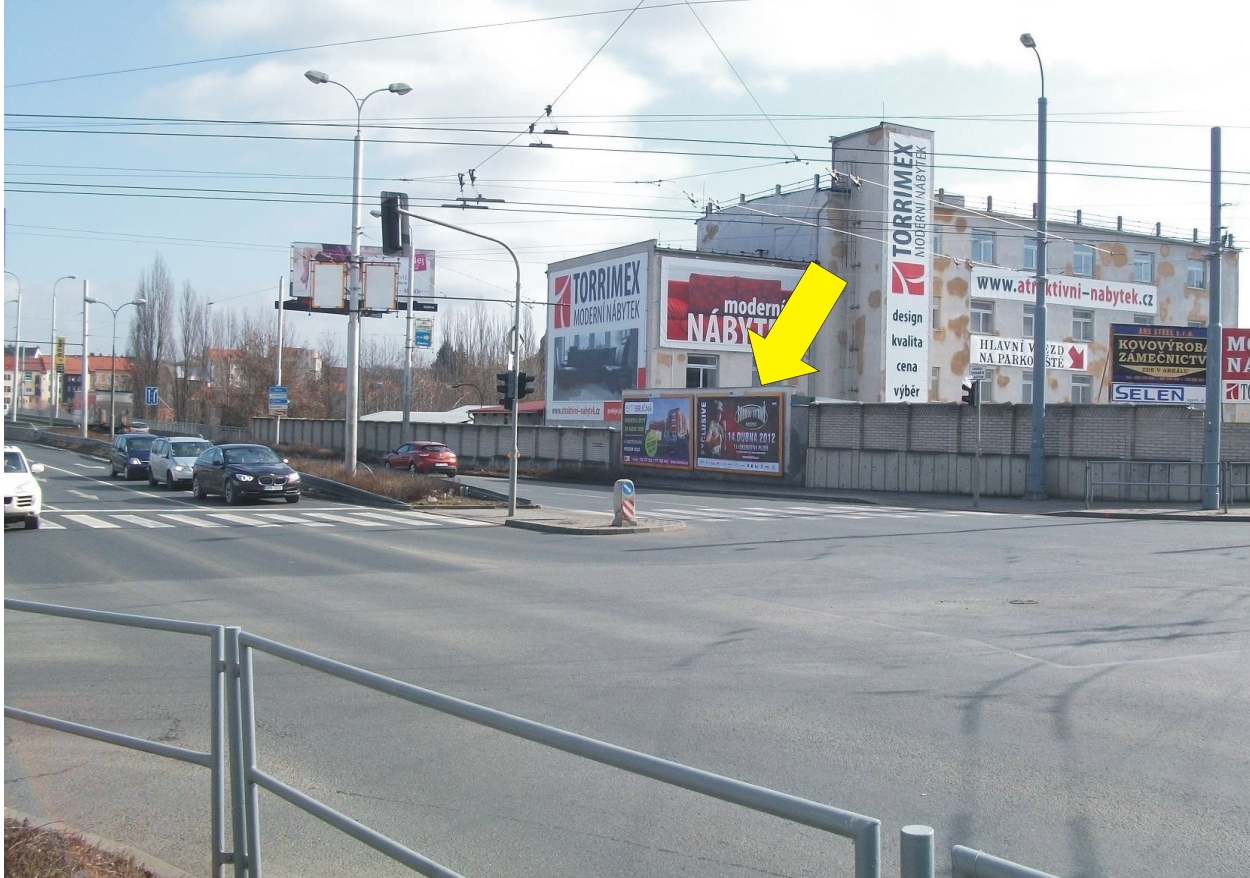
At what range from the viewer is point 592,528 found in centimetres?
2348

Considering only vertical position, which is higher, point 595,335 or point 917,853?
point 595,335

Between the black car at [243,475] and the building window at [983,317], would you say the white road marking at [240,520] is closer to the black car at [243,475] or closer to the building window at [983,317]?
the black car at [243,475]

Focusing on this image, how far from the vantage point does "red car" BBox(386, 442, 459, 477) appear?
45.4 meters

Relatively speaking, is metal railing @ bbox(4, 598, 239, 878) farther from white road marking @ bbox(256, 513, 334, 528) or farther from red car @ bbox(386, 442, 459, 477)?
red car @ bbox(386, 442, 459, 477)

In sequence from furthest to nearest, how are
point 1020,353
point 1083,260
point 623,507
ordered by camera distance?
point 1083,260, point 1020,353, point 623,507

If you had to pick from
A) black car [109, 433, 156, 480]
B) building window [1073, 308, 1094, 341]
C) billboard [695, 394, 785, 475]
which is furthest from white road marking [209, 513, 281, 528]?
building window [1073, 308, 1094, 341]

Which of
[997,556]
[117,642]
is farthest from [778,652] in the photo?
[997,556]

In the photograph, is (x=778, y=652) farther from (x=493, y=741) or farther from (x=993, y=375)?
(x=993, y=375)

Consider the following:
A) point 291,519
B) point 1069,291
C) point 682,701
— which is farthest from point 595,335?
point 682,701

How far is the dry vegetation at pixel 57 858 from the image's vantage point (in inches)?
172

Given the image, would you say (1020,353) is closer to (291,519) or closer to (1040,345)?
(1040,345)

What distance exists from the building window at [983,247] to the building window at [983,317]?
2.19 metres

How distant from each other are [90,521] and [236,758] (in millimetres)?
22327

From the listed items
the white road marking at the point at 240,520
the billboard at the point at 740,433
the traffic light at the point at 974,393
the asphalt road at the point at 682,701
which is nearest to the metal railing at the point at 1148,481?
the traffic light at the point at 974,393
